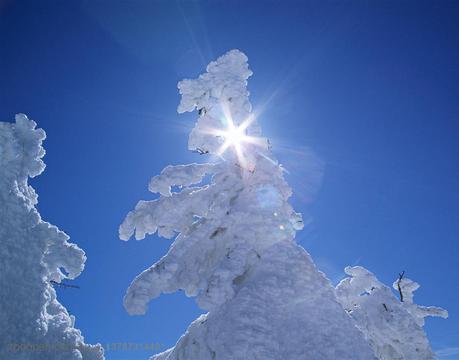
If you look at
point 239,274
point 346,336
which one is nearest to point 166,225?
point 239,274

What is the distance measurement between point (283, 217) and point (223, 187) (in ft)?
7.10

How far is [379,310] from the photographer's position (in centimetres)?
1550

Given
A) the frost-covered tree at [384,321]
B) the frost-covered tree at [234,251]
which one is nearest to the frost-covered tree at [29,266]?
the frost-covered tree at [234,251]

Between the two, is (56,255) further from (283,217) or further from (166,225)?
(283,217)

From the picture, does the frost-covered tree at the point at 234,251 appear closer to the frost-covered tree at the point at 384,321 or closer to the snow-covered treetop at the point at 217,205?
the snow-covered treetop at the point at 217,205

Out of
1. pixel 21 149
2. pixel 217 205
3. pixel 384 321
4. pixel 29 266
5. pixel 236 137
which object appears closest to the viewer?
pixel 217 205

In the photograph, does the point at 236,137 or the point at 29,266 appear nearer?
the point at 236,137

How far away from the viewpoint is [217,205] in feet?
34.4

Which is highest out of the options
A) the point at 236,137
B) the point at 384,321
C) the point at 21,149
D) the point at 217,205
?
the point at 21,149

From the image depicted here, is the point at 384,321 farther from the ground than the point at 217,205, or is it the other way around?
the point at 384,321

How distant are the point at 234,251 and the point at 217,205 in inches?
63.0

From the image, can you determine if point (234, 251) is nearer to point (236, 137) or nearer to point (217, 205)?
point (217, 205)

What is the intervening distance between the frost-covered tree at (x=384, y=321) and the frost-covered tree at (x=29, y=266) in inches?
525

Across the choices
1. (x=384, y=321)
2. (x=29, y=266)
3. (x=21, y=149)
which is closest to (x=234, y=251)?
(x=384, y=321)
